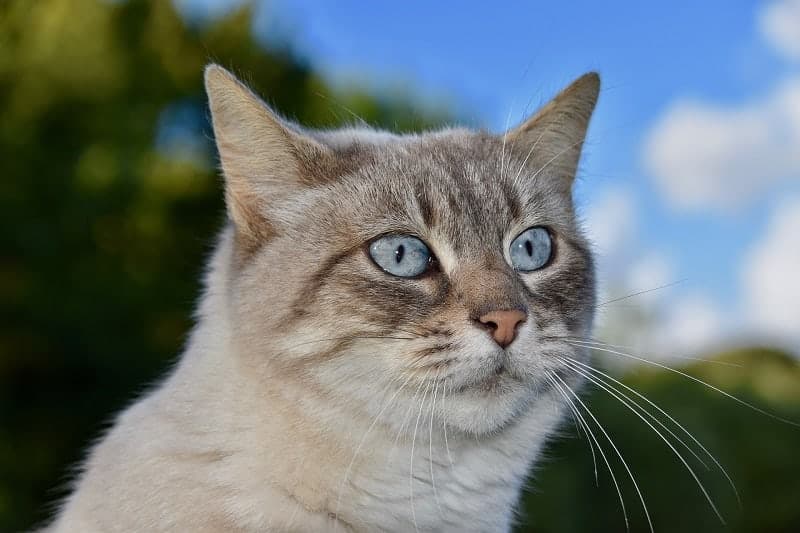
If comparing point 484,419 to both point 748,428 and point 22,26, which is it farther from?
point 748,428

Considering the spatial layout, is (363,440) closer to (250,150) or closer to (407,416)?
(407,416)

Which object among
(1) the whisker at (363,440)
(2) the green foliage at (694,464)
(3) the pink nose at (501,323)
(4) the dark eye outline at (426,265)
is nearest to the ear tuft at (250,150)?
→ (4) the dark eye outline at (426,265)

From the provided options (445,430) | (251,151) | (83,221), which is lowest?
(83,221)

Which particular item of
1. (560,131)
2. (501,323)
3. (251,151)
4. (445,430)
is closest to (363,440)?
(445,430)

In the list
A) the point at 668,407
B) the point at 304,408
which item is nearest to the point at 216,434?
the point at 304,408

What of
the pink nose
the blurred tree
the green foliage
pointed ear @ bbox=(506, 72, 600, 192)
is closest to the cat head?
the pink nose

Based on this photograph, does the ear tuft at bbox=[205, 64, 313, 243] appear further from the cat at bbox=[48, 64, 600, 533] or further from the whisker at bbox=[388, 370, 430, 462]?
the whisker at bbox=[388, 370, 430, 462]
